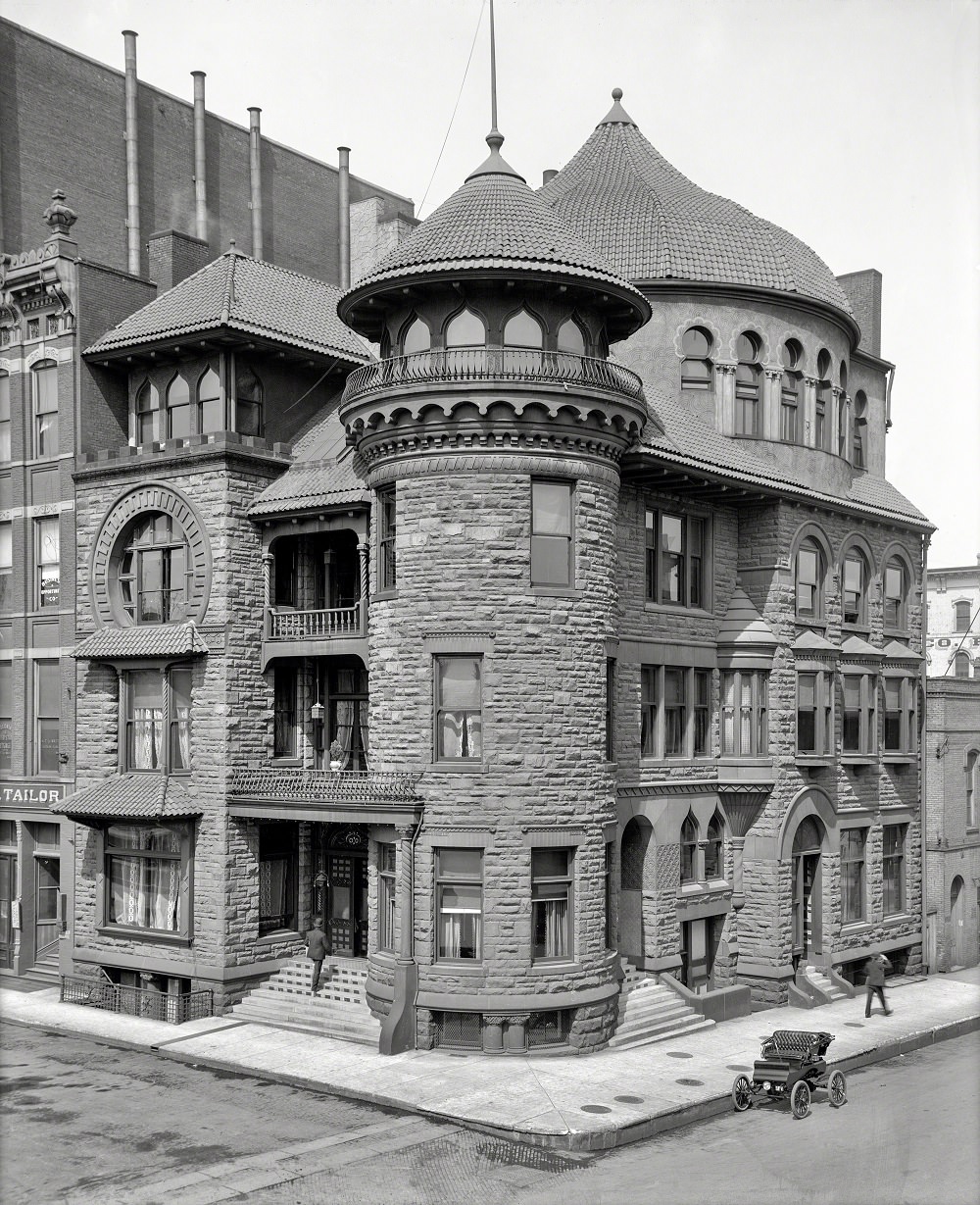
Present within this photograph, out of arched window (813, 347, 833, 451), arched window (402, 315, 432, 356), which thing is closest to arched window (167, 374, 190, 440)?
arched window (402, 315, 432, 356)

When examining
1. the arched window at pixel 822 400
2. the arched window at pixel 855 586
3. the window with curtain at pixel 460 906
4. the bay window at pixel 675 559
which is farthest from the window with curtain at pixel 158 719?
the arched window at pixel 822 400

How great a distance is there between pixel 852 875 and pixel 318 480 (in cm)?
1716

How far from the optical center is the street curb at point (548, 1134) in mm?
20062

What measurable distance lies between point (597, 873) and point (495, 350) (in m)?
10.3

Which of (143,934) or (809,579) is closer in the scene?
(143,934)

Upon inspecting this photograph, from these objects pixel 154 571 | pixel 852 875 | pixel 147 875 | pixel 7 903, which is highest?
pixel 154 571

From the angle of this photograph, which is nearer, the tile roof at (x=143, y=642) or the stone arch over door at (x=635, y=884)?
the stone arch over door at (x=635, y=884)

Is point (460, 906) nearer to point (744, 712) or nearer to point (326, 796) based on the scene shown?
point (326, 796)

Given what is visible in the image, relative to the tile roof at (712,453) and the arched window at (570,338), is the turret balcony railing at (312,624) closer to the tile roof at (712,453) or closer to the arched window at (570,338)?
the arched window at (570,338)

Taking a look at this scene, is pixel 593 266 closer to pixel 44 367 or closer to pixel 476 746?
pixel 476 746

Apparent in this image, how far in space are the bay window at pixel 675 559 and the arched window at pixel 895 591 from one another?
7546 mm

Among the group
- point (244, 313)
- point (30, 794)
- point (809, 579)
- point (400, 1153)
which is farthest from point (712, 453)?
point (30, 794)

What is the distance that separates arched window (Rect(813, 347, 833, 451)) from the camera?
3475 cm

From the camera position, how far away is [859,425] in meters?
38.4
